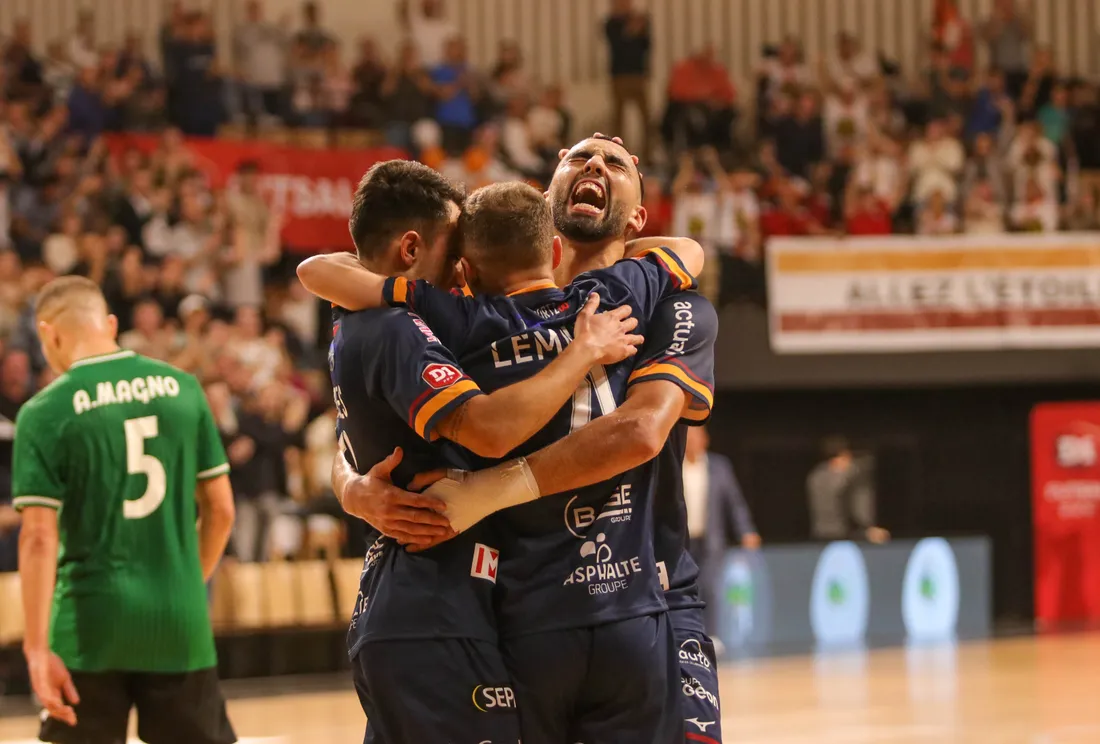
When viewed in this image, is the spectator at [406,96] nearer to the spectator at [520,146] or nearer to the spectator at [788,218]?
the spectator at [520,146]

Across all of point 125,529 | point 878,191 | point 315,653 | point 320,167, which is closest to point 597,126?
point 878,191

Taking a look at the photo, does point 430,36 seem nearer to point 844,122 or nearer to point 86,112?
point 86,112

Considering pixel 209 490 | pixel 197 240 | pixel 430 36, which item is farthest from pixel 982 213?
pixel 209 490

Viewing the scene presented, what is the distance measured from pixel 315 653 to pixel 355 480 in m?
8.26

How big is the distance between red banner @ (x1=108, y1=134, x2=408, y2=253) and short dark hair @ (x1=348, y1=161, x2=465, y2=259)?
11232 millimetres

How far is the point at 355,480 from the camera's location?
324cm

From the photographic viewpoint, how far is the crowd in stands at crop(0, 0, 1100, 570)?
11781mm

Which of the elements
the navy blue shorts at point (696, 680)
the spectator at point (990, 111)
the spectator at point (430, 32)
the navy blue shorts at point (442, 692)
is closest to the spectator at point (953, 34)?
the spectator at point (990, 111)

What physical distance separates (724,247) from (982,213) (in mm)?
2964

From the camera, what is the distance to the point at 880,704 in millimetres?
9219

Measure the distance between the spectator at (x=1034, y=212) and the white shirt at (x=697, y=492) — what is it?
6.16 meters

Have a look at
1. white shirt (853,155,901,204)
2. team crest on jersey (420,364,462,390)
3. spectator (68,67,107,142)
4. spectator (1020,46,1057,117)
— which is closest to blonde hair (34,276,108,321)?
team crest on jersey (420,364,462,390)

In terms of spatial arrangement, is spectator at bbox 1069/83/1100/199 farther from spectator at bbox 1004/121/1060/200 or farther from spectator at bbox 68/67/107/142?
spectator at bbox 68/67/107/142

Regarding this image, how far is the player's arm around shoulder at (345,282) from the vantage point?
125 inches
